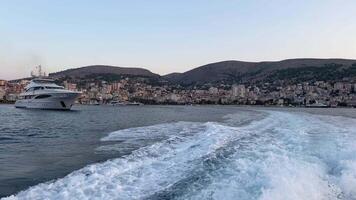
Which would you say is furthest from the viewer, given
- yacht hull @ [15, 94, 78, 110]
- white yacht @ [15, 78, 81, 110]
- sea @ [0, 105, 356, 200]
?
yacht hull @ [15, 94, 78, 110]

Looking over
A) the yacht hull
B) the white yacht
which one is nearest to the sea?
the white yacht

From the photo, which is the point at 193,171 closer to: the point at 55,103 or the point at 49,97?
the point at 55,103

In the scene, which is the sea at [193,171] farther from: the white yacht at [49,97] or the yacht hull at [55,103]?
the yacht hull at [55,103]

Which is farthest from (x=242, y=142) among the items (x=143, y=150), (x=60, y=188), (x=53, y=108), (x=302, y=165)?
(x=53, y=108)

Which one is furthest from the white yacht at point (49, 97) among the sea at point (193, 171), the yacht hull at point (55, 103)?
the sea at point (193, 171)

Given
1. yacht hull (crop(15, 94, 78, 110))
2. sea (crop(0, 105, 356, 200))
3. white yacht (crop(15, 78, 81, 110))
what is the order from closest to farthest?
sea (crop(0, 105, 356, 200)) → white yacht (crop(15, 78, 81, 110)) → yacht hull (crop(15, 94, 78, 110))

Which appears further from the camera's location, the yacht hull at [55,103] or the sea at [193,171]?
the yacht hull at [55,103]


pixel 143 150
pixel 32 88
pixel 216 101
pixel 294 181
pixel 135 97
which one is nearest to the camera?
pixel 294 181

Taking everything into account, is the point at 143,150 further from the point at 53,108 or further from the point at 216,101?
the point at 216,101

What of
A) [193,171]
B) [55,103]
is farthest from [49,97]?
[193,171]

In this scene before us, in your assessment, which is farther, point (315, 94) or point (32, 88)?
point (315, 94)

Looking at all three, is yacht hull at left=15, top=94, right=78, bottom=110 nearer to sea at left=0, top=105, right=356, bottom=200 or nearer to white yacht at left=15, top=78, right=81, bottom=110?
white yacht at left=15, top=78, right=81, bottom=110
